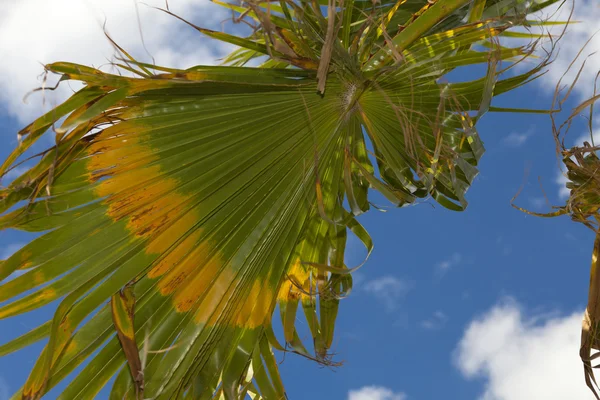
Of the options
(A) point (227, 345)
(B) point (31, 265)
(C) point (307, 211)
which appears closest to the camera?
(B) point (31, 265)

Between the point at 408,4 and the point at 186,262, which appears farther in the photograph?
the point at 408,4

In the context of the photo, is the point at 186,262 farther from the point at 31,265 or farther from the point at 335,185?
the point at 335,185

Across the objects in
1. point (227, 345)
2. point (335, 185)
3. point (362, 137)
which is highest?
point (362, 137)

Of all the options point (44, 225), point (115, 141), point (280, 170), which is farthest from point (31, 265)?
Answer: point (280, 170)

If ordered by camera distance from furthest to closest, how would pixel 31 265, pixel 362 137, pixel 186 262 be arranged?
pixel 362 137 → pixel 186 262 → pixel 31 265

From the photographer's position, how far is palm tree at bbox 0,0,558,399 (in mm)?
1557

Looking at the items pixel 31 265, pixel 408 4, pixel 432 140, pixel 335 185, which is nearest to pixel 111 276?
pixel 31 265

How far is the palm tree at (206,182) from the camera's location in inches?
61.3

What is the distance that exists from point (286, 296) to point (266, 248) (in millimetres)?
243

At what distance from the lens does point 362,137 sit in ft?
6.85

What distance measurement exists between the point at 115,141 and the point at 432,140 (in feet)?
3.18

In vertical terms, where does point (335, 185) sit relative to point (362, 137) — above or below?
below

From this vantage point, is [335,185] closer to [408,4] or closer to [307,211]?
[307,211]

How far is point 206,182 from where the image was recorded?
173cm
